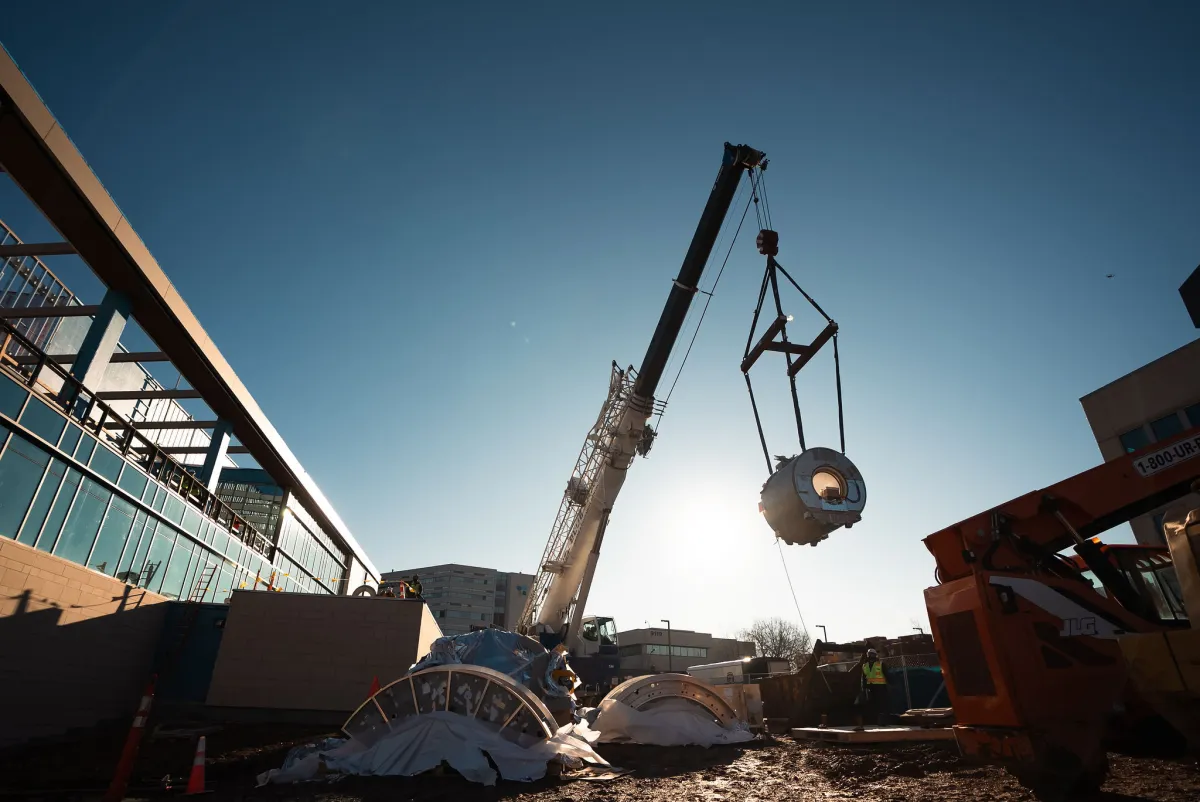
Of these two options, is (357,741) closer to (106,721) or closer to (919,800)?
(919,800)

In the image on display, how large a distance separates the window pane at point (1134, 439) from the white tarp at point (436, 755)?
2523cm

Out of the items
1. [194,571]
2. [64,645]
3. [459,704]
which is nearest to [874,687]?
[459,704]

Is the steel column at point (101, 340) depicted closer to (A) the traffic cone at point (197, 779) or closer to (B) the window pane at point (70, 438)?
(B) the window pane at point (70, 438)

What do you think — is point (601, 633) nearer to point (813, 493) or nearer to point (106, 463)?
point (106, 463)

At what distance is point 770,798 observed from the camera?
20.0 ft

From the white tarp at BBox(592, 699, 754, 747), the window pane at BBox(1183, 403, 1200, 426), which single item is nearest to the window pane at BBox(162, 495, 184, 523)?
the white tarp at BBox(592, 699, 754, 747)

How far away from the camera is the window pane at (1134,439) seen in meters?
22.2

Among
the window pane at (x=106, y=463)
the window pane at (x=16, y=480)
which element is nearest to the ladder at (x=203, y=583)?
the window pane at (x=106, y=463)

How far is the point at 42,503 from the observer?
12.4 m

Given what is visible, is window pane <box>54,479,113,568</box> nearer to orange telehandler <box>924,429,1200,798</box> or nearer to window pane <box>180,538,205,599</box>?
window pane <box>180,538,205,599</box>

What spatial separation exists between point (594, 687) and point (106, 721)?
20.8 metres

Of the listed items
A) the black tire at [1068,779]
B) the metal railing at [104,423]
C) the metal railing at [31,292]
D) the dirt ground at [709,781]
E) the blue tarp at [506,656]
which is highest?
the metal railing at [31,292]

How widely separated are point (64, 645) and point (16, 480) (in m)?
3.73

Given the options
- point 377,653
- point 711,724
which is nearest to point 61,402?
point 377,653
